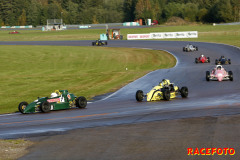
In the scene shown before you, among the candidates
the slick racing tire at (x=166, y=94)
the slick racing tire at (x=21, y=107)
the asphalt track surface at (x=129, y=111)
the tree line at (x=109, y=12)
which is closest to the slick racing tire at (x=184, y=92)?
the asphalt track surface at (x=129, y=111)

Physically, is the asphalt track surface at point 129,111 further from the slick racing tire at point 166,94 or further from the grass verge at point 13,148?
the grass verge at point 13,148

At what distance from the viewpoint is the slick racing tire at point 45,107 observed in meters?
20.3

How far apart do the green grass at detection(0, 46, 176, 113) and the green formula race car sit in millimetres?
3115

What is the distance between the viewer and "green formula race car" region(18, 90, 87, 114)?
20.5m

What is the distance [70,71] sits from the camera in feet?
155

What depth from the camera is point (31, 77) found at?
41.9m

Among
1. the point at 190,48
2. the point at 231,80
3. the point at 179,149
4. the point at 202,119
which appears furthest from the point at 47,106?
the point at 190,48

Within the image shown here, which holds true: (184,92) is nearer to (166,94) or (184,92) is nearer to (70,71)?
(166,94)

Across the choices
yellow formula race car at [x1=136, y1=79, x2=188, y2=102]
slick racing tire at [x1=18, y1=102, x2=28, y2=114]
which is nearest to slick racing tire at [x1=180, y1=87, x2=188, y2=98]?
yellow formula race car at [x1=136, y1=79, x2=188, y2=102]

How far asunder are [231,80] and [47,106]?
15.5m

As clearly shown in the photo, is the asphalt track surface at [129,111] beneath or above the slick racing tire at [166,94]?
beneath

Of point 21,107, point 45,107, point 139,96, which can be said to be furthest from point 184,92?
point 21,107

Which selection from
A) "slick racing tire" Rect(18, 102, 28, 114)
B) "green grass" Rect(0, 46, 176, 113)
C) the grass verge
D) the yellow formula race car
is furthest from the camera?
"green grass" Rect(0, 46, 176, 113)

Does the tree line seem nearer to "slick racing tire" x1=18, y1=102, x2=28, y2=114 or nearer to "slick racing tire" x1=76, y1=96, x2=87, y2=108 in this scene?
"slick racing tire" x1=76, y1=96, x2=87, y2=108
